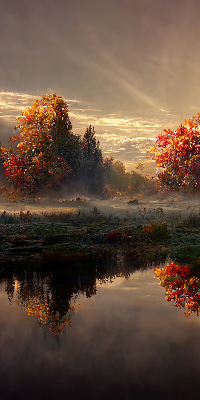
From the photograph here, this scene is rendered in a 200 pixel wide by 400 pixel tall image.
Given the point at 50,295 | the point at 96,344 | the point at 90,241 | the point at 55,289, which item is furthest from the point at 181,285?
the point at 90,241

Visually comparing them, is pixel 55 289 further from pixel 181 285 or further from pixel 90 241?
pixel 90 241

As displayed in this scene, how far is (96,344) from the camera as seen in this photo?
6.34m

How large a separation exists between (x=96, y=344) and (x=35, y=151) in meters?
19.7

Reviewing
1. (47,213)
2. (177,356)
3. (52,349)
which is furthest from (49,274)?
(47,213)

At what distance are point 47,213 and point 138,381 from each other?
22.5 metres

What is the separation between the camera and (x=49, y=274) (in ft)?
36.7

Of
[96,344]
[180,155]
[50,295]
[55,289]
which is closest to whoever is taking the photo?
[96,344]

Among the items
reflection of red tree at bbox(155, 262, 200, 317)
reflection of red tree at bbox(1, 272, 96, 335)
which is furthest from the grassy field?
reflection of red tree at bbox(1, 272, 96, 335)

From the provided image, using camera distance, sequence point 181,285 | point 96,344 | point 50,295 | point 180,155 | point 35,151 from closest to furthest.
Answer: point 96,344
point 50,295
point 181,285
point 180,155
point 35,151

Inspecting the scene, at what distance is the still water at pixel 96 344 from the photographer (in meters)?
5.18

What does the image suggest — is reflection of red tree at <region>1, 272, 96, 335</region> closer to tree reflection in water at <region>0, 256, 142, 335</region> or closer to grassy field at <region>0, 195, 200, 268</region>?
tree reflection in water at <region>0, 256, 142, 335</region>

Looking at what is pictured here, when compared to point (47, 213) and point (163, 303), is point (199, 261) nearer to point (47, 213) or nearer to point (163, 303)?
point (163, 303)

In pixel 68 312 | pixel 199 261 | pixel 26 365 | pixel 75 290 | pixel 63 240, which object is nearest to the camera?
pixel 26 365

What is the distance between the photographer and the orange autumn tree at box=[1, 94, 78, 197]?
24234mm
